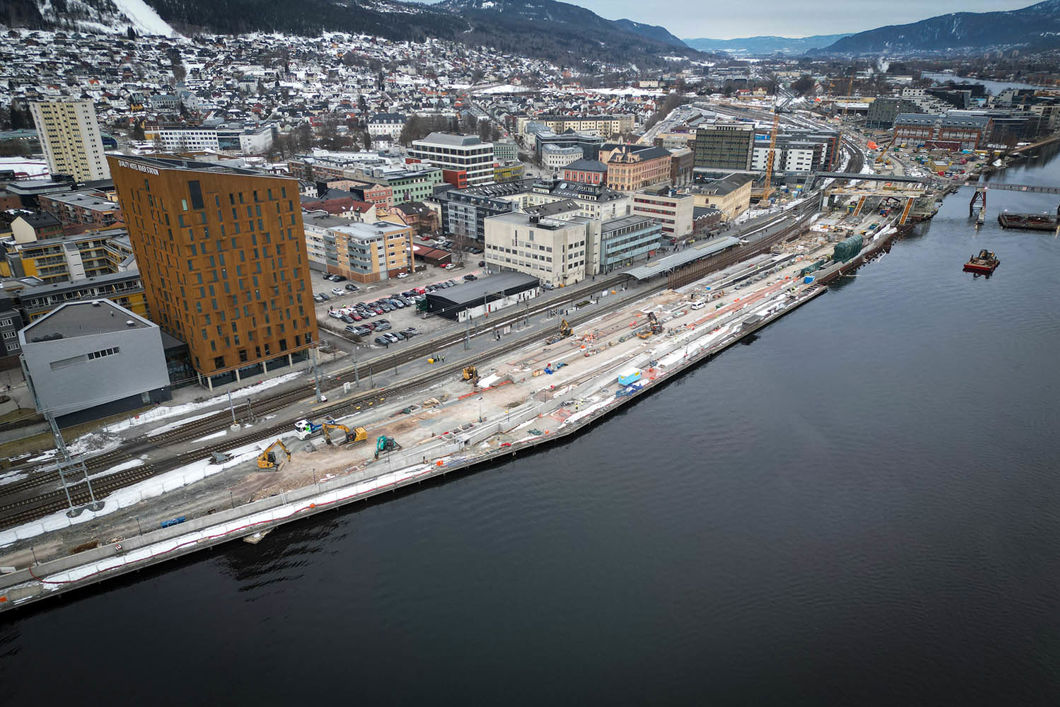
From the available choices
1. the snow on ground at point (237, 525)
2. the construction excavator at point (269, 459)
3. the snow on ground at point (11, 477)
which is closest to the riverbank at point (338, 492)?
the snow on ground at point (237, 525)

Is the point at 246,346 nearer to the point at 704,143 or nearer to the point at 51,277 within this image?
the point at 51,277

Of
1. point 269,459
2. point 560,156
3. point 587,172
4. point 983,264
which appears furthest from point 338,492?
point 560,156

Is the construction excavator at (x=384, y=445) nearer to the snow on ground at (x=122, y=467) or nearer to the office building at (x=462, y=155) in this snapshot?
the snow on ground at (x=122, y=467)

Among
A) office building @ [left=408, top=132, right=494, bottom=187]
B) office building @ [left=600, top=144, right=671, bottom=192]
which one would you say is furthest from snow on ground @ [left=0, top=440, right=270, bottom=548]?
office building @ [left=600, top=144, right=671, bottom=192]

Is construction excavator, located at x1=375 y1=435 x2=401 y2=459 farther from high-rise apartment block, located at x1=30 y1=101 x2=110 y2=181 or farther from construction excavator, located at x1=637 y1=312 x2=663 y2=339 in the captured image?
high-rise apartment block, located at x1=30 y1=101 x2=110 y2=181

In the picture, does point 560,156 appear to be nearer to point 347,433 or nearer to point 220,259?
point 220,259

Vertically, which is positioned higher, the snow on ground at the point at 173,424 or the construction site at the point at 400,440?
the snow on ground at the point at 173,424
